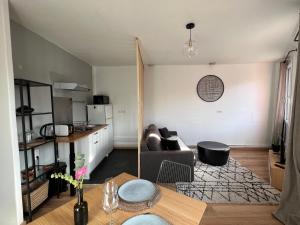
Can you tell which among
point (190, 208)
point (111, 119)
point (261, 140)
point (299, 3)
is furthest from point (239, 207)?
point (111, 119)

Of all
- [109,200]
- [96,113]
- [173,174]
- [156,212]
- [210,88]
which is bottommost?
[173,174]

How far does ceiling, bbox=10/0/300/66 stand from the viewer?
1985 millimetres

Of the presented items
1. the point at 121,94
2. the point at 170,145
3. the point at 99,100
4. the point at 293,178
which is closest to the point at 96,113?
the point at 99,100

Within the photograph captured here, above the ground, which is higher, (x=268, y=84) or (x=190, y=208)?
(x=268, y=84)

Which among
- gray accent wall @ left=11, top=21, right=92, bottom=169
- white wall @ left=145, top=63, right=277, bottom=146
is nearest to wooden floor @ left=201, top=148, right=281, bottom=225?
gray accent wall @ left=11, top=21, right=92, bottom=169

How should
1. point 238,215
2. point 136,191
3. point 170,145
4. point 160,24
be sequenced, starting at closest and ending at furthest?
point 136,191, point 238,215, point 160,24, point 170,145

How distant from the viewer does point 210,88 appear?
→ 16.8 ft

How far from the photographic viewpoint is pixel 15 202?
192cm

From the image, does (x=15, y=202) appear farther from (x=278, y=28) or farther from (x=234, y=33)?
(x=278, y=28)

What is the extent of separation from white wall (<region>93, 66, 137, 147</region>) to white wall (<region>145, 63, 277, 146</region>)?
0.47 metres

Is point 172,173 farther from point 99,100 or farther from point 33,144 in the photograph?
point 99,100

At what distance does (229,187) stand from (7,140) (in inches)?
129

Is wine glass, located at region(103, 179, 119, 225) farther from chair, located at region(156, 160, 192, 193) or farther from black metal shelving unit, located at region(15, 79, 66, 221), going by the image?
chair, located at region(156, 160, 192, 193)

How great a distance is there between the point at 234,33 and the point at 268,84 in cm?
302
